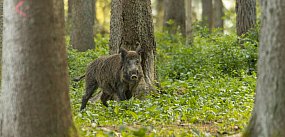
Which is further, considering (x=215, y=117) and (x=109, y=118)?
(x=109, y=118)

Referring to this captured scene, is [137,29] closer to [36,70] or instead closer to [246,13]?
[36,70]

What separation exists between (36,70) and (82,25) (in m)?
17.4

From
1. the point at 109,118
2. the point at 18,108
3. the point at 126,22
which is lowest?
the point at 109,118

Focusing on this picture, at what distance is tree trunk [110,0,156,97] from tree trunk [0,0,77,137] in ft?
20.0

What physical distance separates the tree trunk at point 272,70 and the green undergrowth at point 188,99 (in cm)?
140

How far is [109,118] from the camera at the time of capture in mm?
10820

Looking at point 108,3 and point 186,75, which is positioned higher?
point 108,3

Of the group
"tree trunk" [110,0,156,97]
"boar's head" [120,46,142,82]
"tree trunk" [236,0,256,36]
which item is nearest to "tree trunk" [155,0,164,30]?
"tree trunk" [236,0,256,36]

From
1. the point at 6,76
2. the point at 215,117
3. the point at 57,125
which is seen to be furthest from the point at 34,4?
the point at 215,117

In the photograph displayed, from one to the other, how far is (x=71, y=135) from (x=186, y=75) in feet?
32.5

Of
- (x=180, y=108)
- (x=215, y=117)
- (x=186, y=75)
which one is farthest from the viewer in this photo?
(x=186, y=75)

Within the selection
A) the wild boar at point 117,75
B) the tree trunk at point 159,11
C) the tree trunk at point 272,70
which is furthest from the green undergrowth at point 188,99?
the tree trunk at point 159,11

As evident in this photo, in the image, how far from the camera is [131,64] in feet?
40.8

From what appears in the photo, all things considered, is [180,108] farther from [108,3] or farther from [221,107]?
[108,3]
